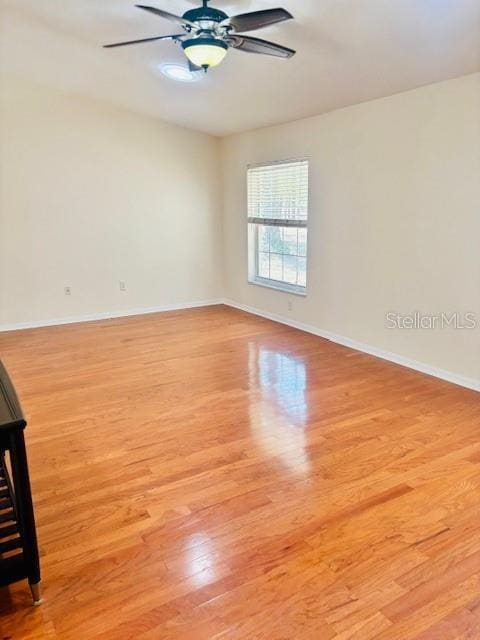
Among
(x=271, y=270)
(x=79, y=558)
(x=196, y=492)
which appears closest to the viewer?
(x=79, y=558)

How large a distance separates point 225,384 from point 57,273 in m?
2.95

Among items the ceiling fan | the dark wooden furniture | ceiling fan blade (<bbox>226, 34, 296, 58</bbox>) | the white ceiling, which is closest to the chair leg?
the dark wooden furniture

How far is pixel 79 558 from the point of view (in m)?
1.88

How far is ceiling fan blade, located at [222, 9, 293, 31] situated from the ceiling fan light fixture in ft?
0.42

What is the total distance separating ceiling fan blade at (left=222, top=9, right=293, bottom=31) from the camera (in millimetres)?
2295

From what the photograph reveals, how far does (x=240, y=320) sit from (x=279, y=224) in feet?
4.06

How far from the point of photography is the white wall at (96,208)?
17.0 ft

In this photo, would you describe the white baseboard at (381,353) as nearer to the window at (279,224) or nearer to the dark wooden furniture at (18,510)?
the window at (279,224)

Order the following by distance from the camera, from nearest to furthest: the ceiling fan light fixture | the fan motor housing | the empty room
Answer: the empty room < the fan motor housing < the ceiling fan light fixture

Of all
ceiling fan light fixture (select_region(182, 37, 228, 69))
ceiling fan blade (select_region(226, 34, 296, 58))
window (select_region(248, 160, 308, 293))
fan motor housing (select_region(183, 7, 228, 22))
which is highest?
fan motor housing (select_region(183, 7, 228, 22))

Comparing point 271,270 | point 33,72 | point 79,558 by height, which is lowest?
point 79,558

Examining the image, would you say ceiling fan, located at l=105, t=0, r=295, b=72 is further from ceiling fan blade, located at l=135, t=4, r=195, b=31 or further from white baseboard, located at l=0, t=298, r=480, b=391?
white baseboard, located at l=0, t=298, r=480, b=391

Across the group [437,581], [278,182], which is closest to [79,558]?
[437,581]

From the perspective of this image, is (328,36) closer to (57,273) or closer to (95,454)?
(95,454)
